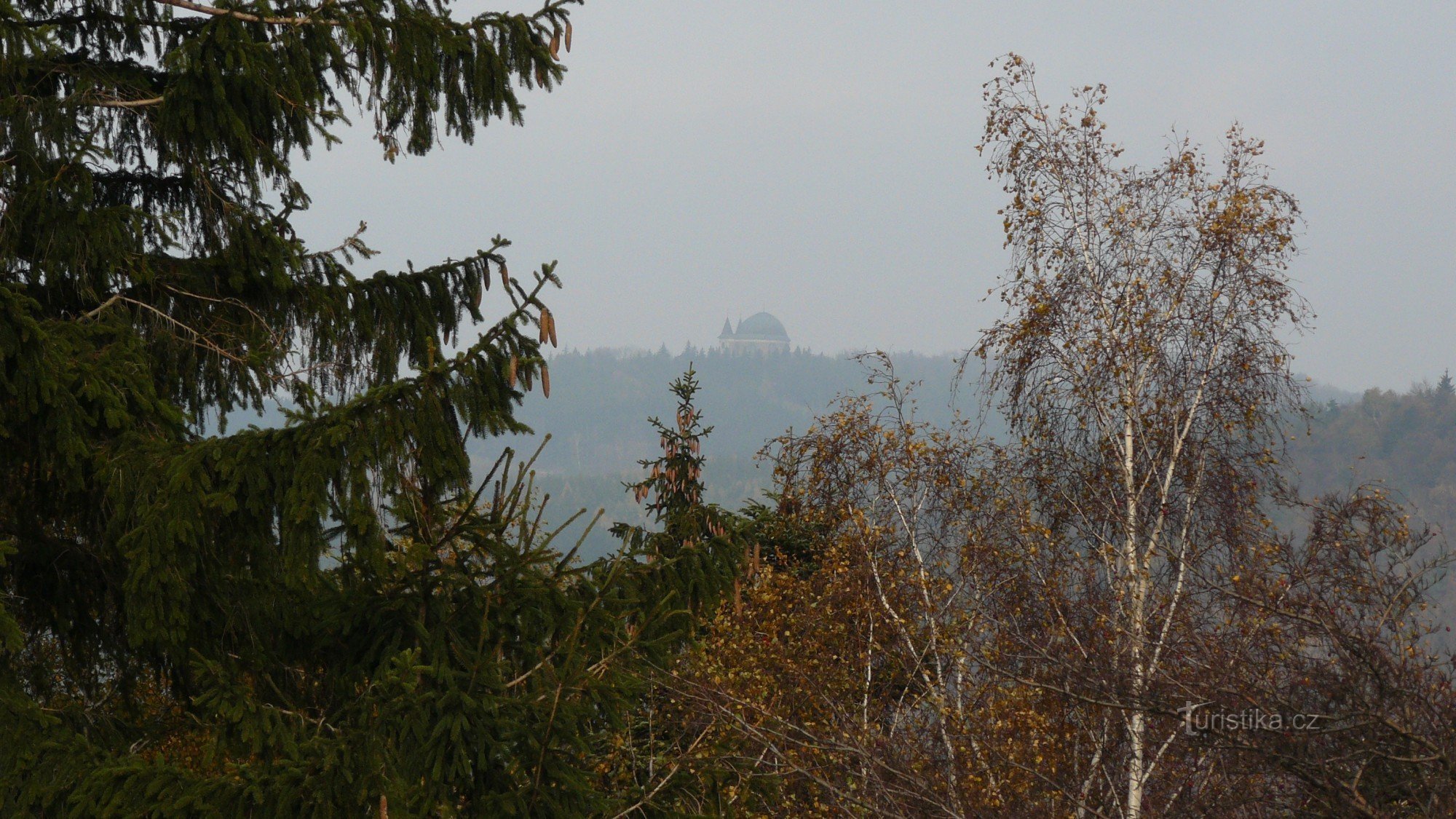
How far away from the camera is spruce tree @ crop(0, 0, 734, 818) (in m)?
3.39

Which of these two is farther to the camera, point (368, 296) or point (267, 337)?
point (368, 296)

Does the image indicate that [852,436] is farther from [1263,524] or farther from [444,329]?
[444,329]

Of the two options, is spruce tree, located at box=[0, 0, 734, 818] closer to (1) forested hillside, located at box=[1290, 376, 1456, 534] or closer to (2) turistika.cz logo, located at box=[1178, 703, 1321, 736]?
(2) turistika.cz logo, located at box=[1178, 703, 1321, 736]

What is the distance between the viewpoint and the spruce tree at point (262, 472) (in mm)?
3395

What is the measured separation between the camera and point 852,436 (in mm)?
13211

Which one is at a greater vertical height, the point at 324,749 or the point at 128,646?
the point at 324,749

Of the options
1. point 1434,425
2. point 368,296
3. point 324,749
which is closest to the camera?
point 324,749

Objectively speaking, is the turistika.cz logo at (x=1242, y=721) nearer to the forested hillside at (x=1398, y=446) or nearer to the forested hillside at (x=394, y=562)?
the forested hillside at (x=394, y=562)

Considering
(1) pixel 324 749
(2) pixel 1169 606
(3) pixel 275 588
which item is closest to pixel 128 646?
(3) pixel 275 588

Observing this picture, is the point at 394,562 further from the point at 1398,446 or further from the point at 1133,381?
the point at 1398,446

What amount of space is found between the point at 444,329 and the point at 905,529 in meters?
7.66

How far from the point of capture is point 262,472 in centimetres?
351

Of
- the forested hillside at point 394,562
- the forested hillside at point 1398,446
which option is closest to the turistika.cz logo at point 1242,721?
the forested hillside at point 394,562

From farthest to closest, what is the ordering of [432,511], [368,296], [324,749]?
[368,296] < [432,511] < [324,749]
